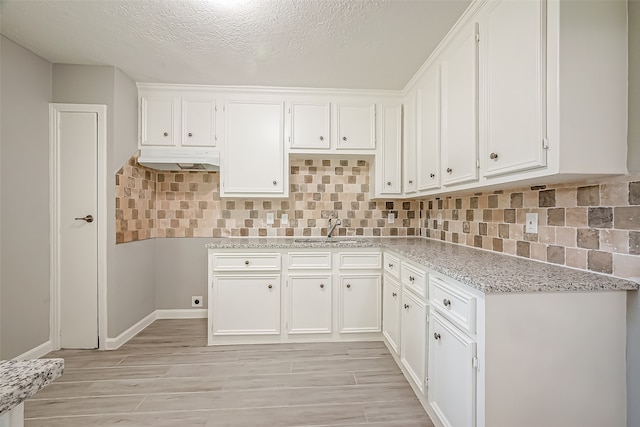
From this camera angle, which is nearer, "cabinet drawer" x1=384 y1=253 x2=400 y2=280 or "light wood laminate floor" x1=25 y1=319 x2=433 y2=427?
"light wood laminate floor" x1=25 y1=319 x2=433 y2=427

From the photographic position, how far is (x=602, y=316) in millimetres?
1120

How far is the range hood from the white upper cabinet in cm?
7

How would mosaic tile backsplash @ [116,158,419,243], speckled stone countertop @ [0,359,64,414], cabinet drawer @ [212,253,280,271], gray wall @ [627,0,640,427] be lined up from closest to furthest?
1. speckled stone countertop @ [0,359,64,414]
2. gray wall @ [627,0,640,427]
3. cabinet drawer @ [212,253,280,271]
4. mosaic tile backsplash @ [116,158,419,243]

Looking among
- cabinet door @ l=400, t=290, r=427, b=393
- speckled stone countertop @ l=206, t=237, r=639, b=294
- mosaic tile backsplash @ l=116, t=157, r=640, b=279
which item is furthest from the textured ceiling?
cabinet door @ l=400, t=290, r=427, b=393

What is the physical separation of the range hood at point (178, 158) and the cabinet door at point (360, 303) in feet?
5.34

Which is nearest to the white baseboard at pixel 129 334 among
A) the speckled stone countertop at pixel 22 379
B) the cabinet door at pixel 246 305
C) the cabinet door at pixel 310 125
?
the cabinet door at pixel 246 305

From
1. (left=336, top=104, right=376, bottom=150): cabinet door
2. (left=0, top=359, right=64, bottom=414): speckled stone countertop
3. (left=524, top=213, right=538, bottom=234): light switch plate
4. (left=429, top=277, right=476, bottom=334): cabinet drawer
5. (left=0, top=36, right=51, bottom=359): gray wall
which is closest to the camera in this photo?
(left=0, top=359, right=64, bottom=414): speckled stone countertop

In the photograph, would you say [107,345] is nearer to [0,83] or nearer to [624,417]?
[0,83]

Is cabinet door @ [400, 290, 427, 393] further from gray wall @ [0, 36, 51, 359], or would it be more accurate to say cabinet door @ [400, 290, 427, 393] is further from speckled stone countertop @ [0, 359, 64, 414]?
gray wall @ [0, 36, 51, 359]

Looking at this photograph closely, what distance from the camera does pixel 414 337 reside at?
1838 mm

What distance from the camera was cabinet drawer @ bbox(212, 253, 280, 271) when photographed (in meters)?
2.52

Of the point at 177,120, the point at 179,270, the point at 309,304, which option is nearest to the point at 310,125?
the point at 177,120

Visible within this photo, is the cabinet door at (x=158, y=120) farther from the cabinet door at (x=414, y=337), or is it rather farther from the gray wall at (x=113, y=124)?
the cabinet door at (x=414, y=337)

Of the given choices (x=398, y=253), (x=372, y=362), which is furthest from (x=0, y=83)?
(x=372, y=362)
